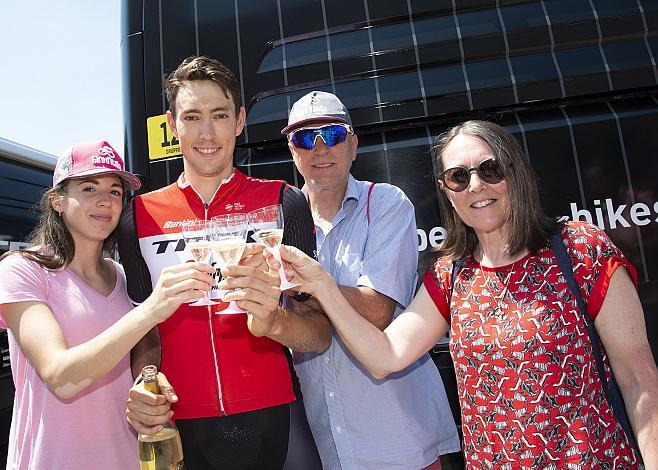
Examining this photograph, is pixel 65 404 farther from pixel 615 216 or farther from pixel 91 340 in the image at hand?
pixel 615 216

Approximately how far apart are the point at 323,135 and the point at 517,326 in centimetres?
104

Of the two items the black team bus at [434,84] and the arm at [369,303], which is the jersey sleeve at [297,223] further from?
the black team bus at [434,84]

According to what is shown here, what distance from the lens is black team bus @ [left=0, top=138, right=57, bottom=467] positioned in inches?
143

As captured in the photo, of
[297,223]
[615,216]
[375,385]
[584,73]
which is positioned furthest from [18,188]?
[615,216]

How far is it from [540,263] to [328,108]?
100 centimetres

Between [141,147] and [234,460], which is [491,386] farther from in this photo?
[141,147]

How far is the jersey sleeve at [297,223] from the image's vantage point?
1.87 metres

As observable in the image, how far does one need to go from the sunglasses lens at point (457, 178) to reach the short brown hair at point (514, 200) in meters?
0.07

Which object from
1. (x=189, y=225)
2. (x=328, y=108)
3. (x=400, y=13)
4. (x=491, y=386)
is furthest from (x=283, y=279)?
(x=400, y=13)

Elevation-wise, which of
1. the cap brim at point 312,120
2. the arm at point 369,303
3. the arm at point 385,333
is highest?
the cap brim at point 312,120

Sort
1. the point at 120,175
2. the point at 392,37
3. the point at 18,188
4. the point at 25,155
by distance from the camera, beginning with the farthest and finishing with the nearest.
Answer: the point at 25,155 < the point at 18,188 < the point at 392,37 < the point at 120,175

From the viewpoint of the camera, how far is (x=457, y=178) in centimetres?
177

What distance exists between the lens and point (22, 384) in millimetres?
1869

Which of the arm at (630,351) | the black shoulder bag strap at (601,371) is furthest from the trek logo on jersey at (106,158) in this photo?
the arm at (630,351)
